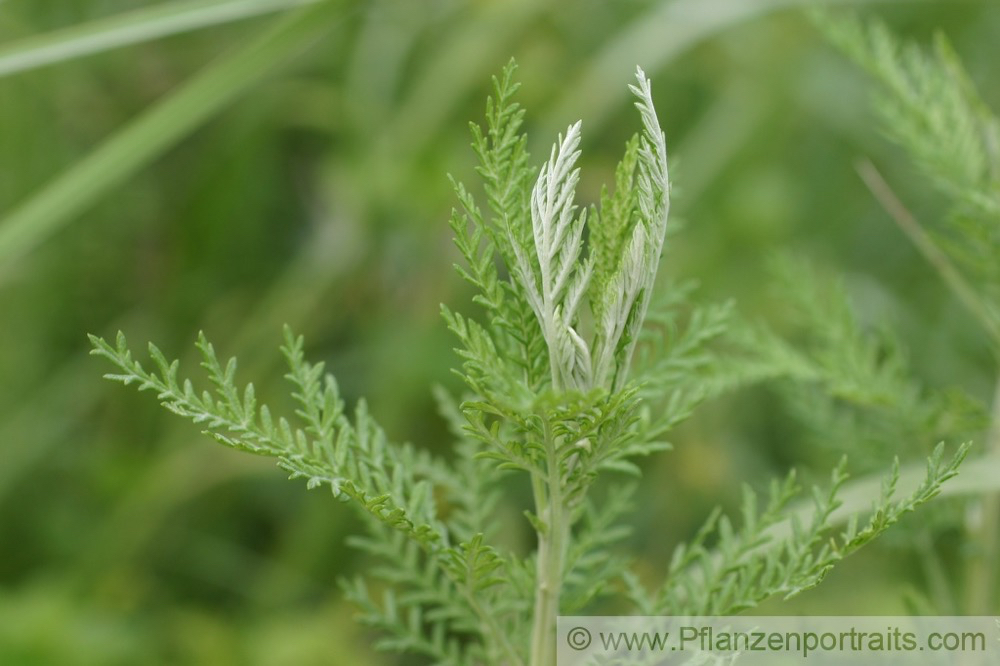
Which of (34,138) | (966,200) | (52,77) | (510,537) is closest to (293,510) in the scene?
(510,537)

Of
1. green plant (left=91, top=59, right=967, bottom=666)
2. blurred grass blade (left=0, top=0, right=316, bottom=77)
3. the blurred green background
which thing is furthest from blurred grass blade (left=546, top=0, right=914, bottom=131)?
green plant (left=91, top=59, right=967, bottom=666)

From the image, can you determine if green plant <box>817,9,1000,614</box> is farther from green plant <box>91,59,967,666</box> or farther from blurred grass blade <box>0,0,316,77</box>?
blurred grass blade <box>0,0,316,77</box>

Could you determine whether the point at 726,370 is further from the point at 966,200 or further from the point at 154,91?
the point at 154,91

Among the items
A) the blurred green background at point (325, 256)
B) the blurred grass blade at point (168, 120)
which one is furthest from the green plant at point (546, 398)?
the blurred green background at point (325, 256)

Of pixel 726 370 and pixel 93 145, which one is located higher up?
pixel 93 145

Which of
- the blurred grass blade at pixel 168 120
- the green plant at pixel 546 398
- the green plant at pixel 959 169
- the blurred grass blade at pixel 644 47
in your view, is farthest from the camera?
the blurred grass blade at pixel 644 47

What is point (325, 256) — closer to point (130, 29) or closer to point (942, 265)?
point (130, 29)

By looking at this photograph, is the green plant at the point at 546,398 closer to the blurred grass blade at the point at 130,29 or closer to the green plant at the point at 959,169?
the green plant at the point at 959,169
